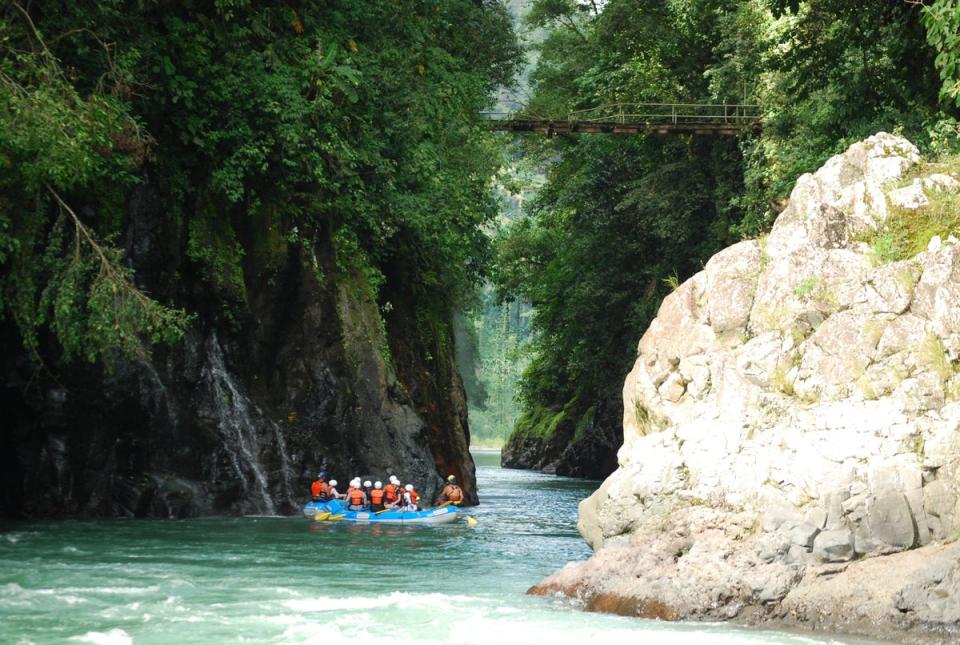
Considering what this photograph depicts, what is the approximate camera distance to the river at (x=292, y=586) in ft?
34.2

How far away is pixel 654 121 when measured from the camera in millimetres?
32000

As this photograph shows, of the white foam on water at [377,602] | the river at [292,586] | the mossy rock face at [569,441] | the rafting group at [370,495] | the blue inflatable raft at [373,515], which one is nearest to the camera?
the river at [292,586]

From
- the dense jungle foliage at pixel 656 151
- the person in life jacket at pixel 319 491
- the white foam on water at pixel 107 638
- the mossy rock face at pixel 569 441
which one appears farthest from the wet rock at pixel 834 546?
the mossy rock face at pixel 569 441

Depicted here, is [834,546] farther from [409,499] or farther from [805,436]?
[409,499]

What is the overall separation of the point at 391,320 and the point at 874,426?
17.7 meters

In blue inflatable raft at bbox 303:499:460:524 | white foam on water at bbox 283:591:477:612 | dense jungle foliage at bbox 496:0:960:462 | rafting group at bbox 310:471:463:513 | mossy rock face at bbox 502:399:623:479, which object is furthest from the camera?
mossy rock face at bbox 502:399:623:479

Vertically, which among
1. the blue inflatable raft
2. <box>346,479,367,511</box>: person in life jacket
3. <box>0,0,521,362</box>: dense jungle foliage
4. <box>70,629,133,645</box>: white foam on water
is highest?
<box>0,0,521,362</box>: dense jungle foliage

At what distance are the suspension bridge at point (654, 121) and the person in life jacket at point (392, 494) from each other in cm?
1226

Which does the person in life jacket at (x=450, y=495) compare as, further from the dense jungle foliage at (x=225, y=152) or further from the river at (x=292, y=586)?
the dense jungle foliage at (x=225, y=152)

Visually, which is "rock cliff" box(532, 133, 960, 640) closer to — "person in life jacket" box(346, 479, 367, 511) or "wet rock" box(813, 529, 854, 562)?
"wet rock" box(813, 529, 854, 562)

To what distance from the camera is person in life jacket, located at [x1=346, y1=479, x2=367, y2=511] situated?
21.8m

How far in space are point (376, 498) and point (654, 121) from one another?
14619 mm

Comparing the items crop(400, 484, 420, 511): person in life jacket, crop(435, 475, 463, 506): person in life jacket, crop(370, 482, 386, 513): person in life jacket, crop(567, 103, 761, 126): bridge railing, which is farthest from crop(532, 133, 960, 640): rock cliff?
crop(567, 103, 761, 126): bridge railing

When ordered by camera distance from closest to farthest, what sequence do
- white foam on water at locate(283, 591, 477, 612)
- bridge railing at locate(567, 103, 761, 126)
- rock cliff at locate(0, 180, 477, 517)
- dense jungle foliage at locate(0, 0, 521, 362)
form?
white foam on water at locate(283, 591, 477, 612) < dense jungle foliage at locate(0, 0, 521, 362) < rock cliff at locate(0, 180, 477, 517) < bridge railing at locate(567, 103, 761, 126)
